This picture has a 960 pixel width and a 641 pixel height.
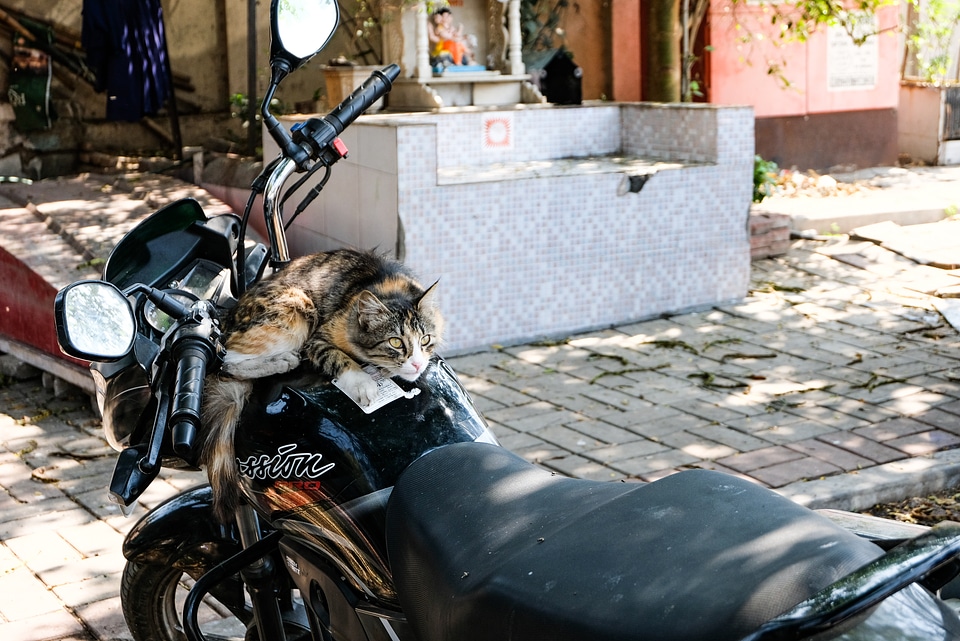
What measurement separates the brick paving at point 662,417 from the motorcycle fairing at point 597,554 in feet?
6.81

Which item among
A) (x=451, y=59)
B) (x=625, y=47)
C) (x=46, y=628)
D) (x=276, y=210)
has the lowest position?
(x=46, y=628)

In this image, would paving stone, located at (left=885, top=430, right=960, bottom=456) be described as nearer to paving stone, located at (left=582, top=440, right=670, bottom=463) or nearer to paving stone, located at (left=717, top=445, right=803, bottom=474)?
paving stone, located at (left=717, top=445, right=803, bottom=474)

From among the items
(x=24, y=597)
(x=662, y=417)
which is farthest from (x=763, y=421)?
(x=24, y=597)

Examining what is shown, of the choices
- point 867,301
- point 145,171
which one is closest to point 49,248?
point 145,171

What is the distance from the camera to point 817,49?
1131 cm

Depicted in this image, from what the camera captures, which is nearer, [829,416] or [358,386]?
[358,386]

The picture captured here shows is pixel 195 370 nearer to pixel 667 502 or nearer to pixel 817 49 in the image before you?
pixel 667 502

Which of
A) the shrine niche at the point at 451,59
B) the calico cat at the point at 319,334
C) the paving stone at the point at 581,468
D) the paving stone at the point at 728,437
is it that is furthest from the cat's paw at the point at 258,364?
the shrine niche at the point at 451,59

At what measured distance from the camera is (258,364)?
211 centimetres

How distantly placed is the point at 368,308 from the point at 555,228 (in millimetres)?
4443

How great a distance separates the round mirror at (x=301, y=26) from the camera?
7.83ft

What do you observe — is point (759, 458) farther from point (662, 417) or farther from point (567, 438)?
point (567, 438)

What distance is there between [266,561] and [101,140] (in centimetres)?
919

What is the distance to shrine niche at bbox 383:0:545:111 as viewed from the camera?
9.34 metres
